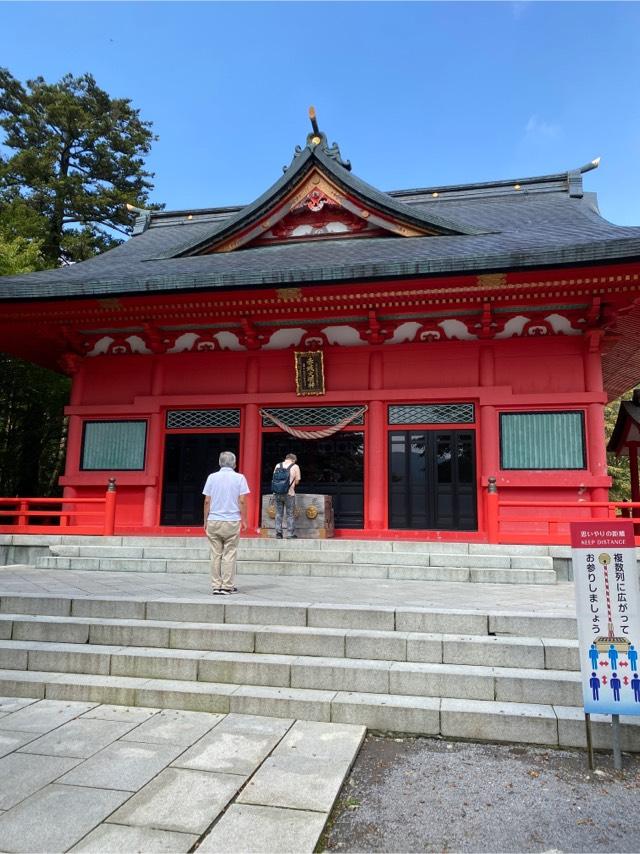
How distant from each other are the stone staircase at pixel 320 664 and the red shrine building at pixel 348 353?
5.58 metres

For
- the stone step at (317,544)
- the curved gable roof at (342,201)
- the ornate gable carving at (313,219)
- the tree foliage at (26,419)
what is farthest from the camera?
the tree foliage at (26,419)

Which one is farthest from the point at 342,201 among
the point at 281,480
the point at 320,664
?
the point at 320,664

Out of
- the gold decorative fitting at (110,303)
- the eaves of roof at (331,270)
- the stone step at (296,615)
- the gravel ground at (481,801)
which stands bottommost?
the gravel ground at (481,801)

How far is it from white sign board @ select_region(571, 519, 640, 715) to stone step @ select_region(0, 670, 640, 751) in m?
0.39

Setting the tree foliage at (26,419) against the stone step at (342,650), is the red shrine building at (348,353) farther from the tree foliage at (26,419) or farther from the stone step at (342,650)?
the stone step at (342,650)

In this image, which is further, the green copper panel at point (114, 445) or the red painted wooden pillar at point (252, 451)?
the green copper panel at point (114, 445)

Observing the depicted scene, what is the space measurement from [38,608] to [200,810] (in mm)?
3760

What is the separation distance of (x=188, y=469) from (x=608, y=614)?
9387 mm

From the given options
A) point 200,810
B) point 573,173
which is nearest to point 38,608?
point 200,810

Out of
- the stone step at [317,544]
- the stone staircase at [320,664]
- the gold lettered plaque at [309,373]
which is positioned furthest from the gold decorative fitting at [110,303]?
the stone staircase at [320,664]

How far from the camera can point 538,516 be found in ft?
33.1

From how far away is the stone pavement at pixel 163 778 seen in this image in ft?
8.89

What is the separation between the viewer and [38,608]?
5875 millimetres

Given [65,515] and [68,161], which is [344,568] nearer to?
[65,515]
